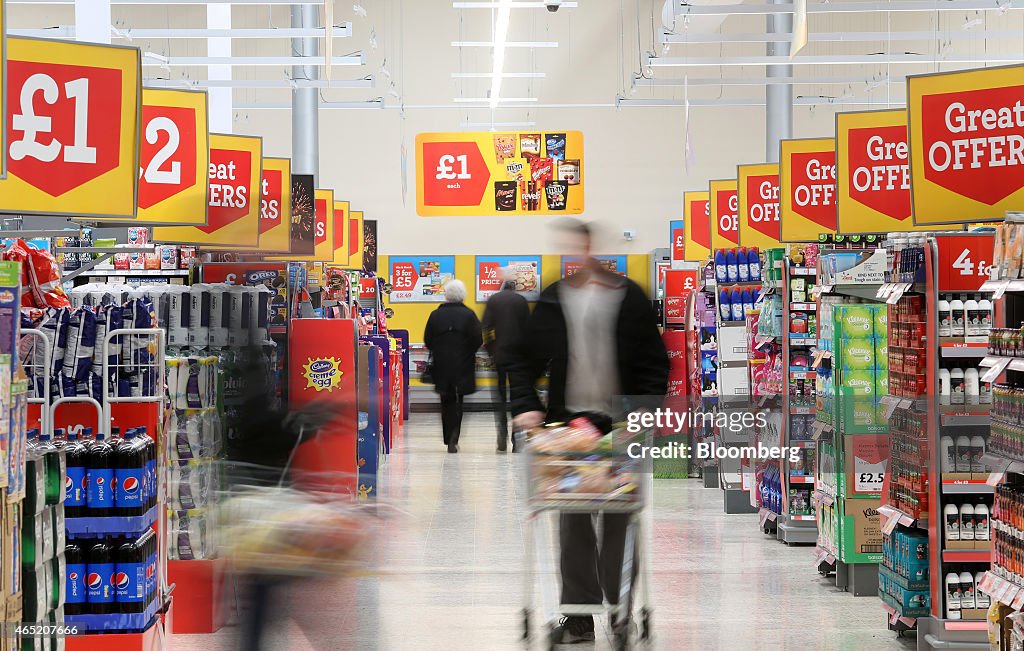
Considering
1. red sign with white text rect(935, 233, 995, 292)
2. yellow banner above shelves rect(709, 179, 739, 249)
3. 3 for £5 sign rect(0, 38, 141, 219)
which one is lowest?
red sign with white text rect(935, 233, 995, 292)

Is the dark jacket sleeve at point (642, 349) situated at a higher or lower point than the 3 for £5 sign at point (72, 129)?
lower

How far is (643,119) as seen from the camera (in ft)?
70.6

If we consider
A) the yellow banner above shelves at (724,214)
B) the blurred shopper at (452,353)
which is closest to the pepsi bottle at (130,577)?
the blurred shopper at (452,353)

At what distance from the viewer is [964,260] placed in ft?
17.6

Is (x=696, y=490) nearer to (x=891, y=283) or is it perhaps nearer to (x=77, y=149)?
(x=891, y=283)

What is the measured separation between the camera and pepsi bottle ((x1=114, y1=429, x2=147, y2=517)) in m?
4.48

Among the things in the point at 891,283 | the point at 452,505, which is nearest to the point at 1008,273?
the point at 891,283

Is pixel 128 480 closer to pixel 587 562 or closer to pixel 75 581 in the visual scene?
pixel 75 581

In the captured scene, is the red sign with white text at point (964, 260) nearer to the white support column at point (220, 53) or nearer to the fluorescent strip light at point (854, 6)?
the fluorescent strip light at point (854, 6)

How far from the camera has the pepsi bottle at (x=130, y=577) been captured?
4.52m

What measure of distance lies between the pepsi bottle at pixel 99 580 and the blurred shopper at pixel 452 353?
8.55 metres

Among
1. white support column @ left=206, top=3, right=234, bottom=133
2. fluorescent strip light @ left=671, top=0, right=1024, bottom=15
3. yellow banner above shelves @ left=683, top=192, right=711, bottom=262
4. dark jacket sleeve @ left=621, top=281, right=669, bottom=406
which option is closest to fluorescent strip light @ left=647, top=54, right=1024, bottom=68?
fluorescent strip light @ left=671, top=0, right=1024, bottom=15

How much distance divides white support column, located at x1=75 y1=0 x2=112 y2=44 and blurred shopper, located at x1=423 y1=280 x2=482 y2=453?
20.9 ft

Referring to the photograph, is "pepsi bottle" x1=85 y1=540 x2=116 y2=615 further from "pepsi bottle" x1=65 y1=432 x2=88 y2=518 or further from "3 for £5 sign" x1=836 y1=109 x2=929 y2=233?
"3 for £5 sign" x1=836 y1=109 x2=929 y2=233
